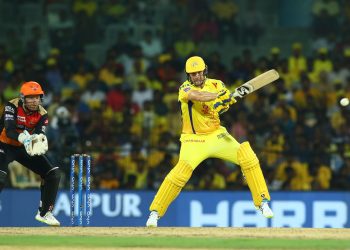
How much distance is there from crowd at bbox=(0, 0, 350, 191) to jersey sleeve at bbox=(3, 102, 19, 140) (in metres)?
4.44

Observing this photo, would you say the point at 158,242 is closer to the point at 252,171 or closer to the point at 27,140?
the point at 252,171

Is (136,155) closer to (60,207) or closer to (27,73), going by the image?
(60,207)

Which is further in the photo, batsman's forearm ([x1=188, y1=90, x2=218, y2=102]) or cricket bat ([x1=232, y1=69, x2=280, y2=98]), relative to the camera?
cricket bat ([x1=232, y1=69, x2=280, y2=98])

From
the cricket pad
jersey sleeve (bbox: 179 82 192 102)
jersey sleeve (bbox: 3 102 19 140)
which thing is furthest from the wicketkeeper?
jersey sleeve (bbox: 179 82 192 102)

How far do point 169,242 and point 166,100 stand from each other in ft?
27.7

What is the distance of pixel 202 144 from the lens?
44.4 feet

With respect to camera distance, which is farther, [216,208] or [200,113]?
[216,208]

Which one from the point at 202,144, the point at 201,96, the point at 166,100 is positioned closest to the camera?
the point at 201,96

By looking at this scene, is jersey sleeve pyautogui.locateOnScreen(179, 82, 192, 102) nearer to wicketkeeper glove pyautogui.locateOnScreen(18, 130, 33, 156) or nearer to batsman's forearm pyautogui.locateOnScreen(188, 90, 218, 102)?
batsman's forearm pyautogui.locateOnScreen(188, 90, 218, 102)

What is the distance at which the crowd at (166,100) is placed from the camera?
18.3 meters

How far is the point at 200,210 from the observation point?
1814 centimetres

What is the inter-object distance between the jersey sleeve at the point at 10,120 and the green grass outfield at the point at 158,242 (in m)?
1.17

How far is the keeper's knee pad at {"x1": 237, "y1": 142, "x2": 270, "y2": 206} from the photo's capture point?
13.6 m

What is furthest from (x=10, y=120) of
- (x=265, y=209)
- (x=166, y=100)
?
(x=166, y=100)
